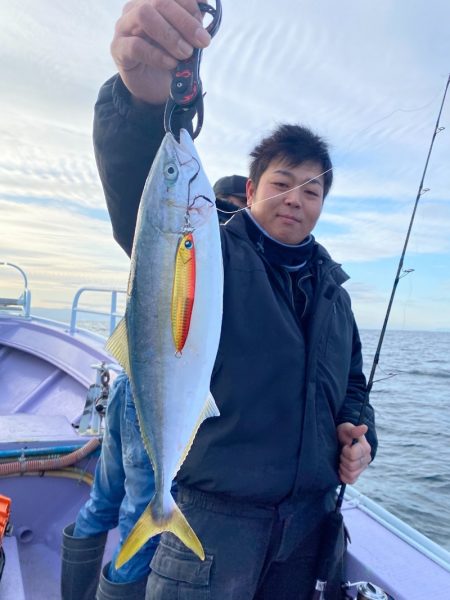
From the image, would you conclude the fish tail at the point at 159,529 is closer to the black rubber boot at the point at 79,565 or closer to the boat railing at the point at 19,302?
the black rubber boot at the point at 79,565

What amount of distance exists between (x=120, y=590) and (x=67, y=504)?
5.39ft

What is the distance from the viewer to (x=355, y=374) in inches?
97.9

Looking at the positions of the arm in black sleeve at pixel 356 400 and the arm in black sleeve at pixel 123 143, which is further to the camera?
the arm in black sleeve at pixel 356 400

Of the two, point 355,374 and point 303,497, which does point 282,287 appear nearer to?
point 355,374

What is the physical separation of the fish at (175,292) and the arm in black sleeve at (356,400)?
3.12 feet

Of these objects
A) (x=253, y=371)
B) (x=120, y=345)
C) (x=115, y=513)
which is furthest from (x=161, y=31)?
(x=115, y=513)

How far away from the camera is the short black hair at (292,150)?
2342mm

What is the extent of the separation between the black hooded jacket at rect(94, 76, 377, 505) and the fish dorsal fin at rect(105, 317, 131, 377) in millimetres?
454

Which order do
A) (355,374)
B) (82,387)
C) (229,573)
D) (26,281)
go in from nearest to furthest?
(229,573) < (355,374) < (82,387) < (26,281)

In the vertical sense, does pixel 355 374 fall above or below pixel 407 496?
above

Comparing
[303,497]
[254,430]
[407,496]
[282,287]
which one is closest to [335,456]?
[303,497]

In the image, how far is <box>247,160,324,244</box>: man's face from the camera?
2.21 metres

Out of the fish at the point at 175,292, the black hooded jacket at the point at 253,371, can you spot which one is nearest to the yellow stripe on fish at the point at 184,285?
the fish at the point at 175,292

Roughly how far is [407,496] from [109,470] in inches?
258
